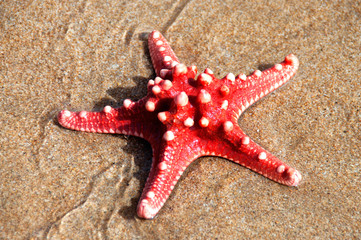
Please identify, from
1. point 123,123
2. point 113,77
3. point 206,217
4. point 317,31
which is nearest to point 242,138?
point 206,217

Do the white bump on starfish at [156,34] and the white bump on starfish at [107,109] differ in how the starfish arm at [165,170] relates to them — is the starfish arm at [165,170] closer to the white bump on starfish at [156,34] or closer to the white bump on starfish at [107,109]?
the white bump on starfish at [107,109]

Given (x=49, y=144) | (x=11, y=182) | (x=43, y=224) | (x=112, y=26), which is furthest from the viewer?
(x=112, y=26)

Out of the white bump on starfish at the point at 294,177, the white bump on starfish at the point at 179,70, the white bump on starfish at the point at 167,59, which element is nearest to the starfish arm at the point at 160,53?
the white bump on starfish at the point at 167,59

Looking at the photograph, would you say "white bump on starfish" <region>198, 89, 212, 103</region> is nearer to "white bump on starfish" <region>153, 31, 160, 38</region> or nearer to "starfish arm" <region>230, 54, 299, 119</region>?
"starfish arm" <region>230, 54, 299, 119</region>

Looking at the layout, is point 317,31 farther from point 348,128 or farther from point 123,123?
point 123,123

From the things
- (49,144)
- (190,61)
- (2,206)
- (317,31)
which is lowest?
(2,206)

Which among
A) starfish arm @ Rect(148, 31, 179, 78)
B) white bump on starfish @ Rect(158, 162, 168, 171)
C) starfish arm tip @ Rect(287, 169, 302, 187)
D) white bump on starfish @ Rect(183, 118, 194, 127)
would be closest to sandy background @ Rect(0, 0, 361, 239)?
starfish arm tip @ Rect(287, 169, 302, 187)

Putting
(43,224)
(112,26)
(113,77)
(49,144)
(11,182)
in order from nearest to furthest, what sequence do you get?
(43,224) → (11,182) → (49,144) → (113,77) → (112,26)

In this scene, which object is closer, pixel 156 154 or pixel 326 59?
pixel 156 154
